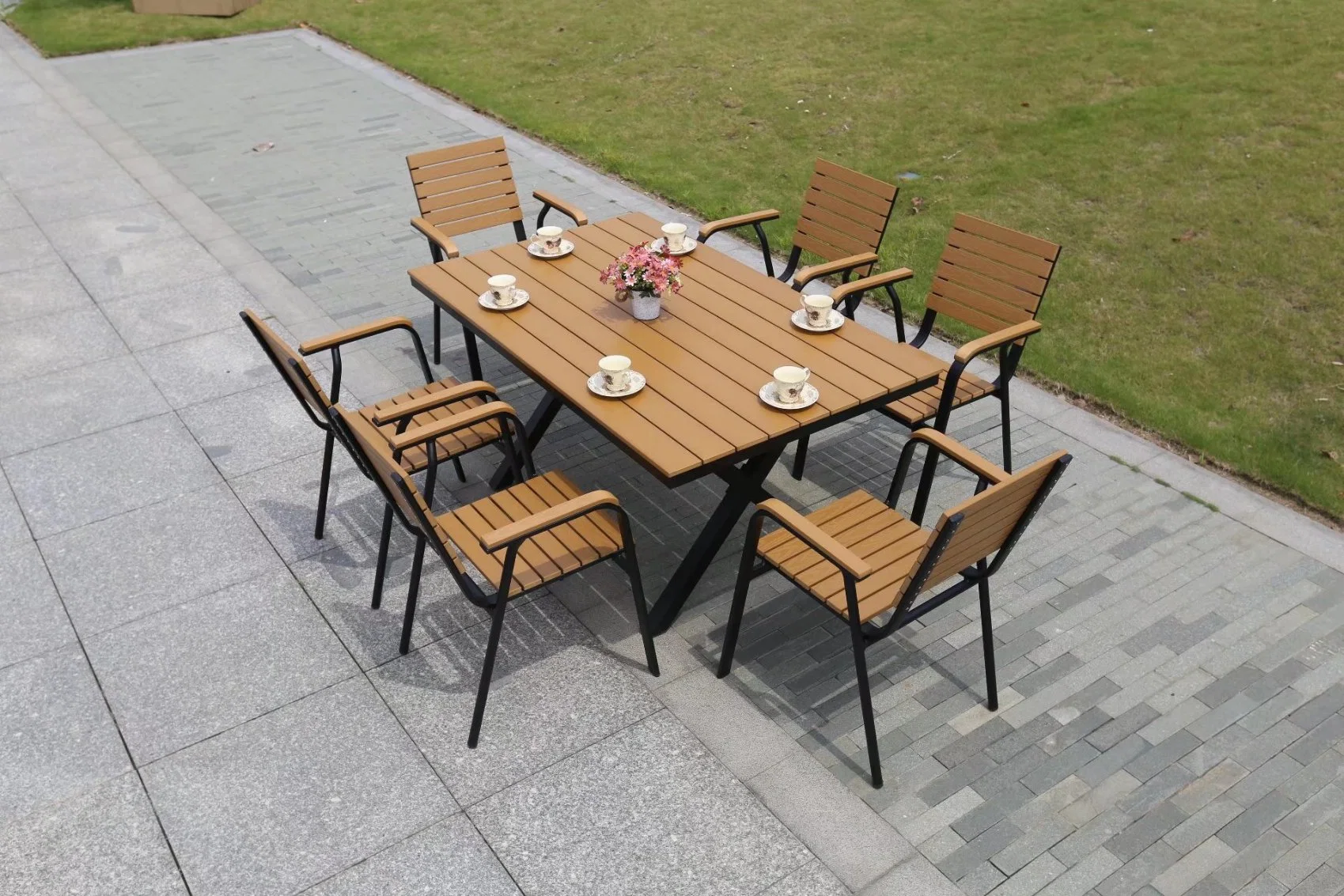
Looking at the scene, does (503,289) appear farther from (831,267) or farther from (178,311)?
(178,311)

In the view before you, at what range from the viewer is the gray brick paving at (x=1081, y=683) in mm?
3572

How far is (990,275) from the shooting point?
17.6 feet

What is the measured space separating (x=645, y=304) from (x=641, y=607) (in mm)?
1421

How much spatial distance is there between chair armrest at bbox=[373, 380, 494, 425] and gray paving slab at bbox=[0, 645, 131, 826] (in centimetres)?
144

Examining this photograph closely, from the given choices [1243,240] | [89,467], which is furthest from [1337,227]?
[89,467]

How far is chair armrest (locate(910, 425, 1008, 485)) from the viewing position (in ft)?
12.9

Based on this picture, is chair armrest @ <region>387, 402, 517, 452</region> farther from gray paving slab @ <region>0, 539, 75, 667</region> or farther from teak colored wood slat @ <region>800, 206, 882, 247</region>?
teak colored wood slat @ <region>800, 206, 882, 247</region>

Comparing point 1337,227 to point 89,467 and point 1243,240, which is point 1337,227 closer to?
point 1243,240

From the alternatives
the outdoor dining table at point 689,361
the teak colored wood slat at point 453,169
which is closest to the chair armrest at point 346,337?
the outdoor dining table at point 689,361

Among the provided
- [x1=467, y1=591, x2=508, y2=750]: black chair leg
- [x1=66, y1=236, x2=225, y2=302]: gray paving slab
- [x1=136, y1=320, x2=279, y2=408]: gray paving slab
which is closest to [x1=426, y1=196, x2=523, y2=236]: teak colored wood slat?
[x1=136, y1=320, x2=279, y2=408]: gray paving slab

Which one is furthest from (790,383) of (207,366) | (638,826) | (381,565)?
(207,366)

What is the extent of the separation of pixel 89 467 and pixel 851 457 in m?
3.69

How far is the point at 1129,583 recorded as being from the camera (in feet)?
15.4

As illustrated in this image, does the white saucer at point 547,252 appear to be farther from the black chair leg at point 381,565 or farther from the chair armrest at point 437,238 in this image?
the black chair leg at point 381,565
